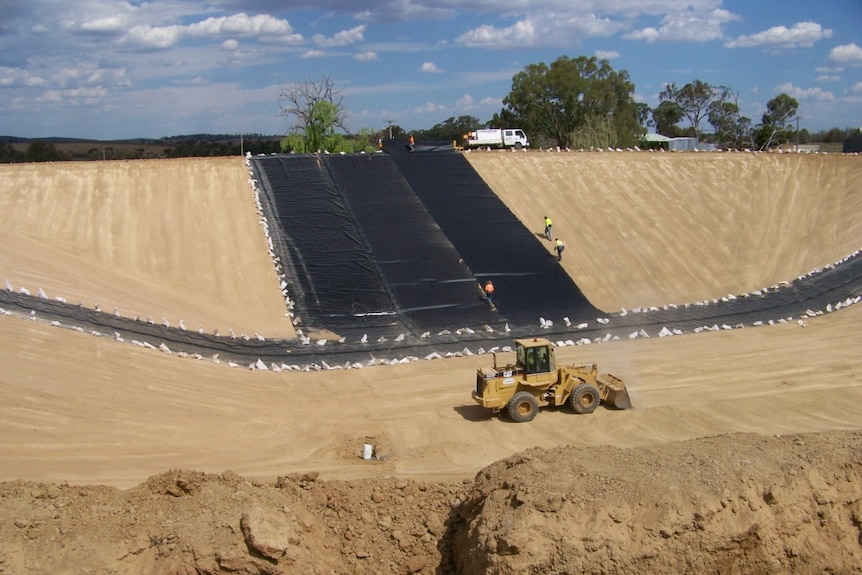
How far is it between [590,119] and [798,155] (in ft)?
90.0

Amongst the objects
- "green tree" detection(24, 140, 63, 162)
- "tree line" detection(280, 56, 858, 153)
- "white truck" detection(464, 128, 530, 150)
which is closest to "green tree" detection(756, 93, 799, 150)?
"tree line" detection(280, 56, 858, 153)

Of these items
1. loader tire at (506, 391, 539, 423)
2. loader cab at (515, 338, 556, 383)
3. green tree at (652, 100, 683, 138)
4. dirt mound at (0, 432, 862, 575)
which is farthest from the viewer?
green tree at (652, 100, 683, 138)

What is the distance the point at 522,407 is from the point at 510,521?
6812mm

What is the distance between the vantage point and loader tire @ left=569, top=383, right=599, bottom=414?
16.3 metres

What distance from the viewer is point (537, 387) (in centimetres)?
1622

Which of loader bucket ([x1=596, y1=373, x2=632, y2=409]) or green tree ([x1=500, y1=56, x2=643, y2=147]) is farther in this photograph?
green tree ([x1=500, y1=56, x2=643, y2=147])

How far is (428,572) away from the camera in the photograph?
10.4 metres

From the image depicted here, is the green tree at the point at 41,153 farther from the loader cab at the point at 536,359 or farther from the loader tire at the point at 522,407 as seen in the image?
the loader tire at the point at 522,407

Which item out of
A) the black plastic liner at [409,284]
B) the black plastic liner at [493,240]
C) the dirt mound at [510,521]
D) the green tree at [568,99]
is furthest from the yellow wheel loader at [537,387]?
the green tree at [568,99]

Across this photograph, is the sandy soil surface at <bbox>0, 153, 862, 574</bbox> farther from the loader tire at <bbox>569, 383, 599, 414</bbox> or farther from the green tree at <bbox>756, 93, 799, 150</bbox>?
the green tree at <bbox>756, 93, 799, 150</bbox>

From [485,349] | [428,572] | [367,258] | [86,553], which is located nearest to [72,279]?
[367,258]

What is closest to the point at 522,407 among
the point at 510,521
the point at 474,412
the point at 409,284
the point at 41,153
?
the point at 474,412

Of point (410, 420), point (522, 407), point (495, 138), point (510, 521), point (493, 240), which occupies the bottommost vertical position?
point (410, 420)

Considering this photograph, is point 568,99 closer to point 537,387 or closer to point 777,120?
point 777,120
